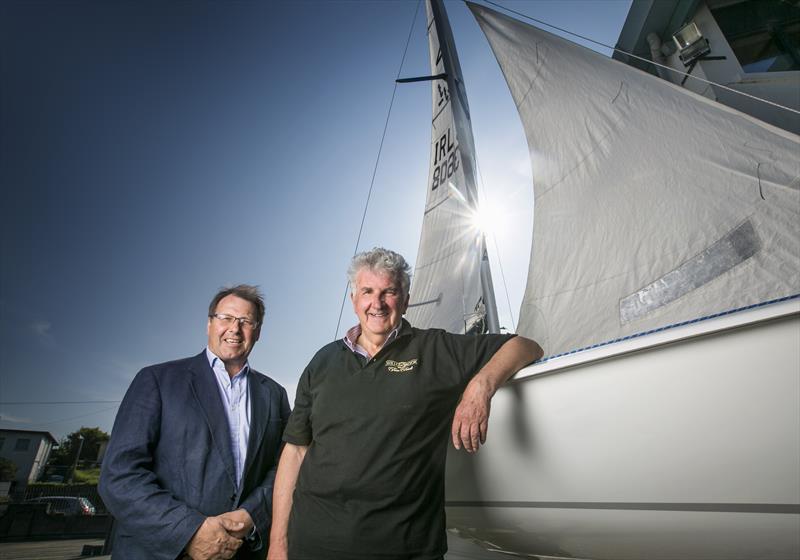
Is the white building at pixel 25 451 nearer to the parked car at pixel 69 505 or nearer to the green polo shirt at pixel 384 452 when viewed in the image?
the parked car at pixel 69 505

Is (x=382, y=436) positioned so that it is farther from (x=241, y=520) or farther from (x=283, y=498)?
(x=241, y=520)

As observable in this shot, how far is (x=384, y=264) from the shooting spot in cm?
151

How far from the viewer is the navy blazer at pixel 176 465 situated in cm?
122

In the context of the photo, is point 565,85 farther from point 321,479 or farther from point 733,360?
point 321,479

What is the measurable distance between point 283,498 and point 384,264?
901mm

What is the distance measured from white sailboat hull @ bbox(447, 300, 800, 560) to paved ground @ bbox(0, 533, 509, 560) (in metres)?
1.09

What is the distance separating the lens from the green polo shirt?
103 centimetres

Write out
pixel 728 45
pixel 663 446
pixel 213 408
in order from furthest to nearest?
pixel 728 45 < pixel 213 408 < pixel 663 446

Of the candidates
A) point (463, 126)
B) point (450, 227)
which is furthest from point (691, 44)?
point (450, 227)

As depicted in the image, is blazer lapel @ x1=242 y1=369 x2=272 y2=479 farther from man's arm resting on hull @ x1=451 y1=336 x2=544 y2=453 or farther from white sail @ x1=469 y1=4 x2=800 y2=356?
white sail @ x1=469 y1=4 x2=800 y2=356

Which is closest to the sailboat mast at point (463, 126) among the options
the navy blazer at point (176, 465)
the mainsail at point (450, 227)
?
the mainsail at point (450, 227)

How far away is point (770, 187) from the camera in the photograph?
1.93 meters

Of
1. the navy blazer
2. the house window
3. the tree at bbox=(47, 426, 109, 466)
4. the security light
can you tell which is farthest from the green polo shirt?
the tree at bbox=(47, 426, 109, 466)

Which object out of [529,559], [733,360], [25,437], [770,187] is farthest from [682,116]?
[25,437]
